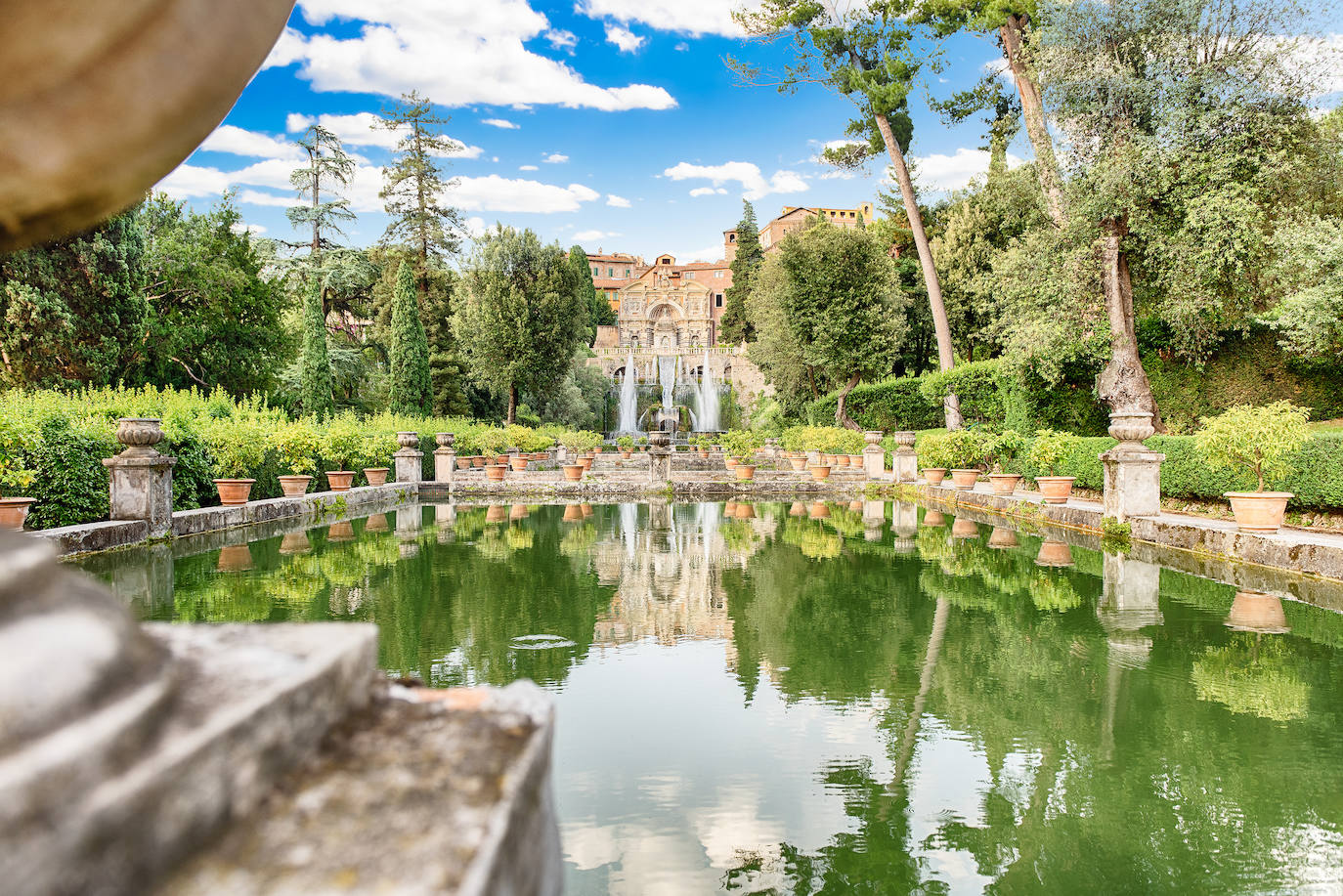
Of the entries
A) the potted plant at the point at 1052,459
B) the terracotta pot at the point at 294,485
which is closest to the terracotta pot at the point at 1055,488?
the potted plant at the point at 1052,459

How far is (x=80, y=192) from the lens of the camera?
3.41 feet

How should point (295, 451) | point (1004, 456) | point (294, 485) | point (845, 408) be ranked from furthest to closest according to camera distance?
point (845, 408) < point (1004, 456) < point (294, 485) < point (295, 451)

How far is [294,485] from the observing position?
38.7 feet

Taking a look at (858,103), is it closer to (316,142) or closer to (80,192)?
(316,142)

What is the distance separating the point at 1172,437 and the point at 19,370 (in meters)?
18.0

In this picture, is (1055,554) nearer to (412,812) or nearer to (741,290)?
(412,812)

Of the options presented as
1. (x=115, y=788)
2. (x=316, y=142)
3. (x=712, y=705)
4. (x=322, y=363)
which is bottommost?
(x=712, y=705)

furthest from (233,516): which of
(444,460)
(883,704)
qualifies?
(883,704)

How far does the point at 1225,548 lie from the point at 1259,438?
1190 mm

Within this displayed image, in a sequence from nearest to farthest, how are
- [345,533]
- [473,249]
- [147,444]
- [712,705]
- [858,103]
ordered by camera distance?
[712,705], [147,444], [345,533], [858,103], [473,249]

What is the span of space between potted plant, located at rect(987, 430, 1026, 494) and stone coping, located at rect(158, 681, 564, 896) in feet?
40.8

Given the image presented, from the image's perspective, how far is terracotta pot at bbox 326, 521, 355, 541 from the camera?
898cm

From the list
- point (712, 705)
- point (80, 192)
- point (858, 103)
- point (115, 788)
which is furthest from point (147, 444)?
point (858, 103)

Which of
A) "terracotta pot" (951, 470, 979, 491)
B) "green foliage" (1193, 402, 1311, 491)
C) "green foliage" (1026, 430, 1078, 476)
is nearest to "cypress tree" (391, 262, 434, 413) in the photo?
"terracotta pot" (951, 470, 979, 491)
